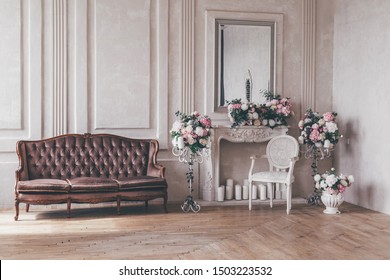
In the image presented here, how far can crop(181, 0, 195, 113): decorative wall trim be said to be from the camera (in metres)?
A: 8.05

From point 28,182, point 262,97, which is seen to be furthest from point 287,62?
point 28,182

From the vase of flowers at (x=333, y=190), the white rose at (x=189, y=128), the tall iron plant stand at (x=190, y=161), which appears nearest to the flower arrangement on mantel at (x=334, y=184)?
the vase of flowers at (x=333, y=190)

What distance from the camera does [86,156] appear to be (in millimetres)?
7508

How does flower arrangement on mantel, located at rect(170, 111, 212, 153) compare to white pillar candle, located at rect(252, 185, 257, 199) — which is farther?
white pillar candle, located at rect(252, 185, 257, 199)

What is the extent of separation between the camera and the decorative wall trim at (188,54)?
8047mm

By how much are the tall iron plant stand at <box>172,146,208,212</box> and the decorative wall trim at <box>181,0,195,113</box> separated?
2.17 ft

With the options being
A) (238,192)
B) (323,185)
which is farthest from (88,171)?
(323,185)

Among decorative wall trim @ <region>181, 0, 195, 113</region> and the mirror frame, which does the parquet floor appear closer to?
the mirror frame

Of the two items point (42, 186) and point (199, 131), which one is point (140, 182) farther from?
point (42, 186)

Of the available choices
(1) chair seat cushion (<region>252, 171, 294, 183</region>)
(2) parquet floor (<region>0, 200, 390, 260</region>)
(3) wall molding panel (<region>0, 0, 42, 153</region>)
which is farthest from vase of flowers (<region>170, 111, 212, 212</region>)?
(3) wall molding panel (<region>0, 0, 42, 153</region>)

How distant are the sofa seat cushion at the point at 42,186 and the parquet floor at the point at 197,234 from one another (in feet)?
1.21

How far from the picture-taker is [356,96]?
7.98 m

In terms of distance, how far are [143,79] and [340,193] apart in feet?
10.5

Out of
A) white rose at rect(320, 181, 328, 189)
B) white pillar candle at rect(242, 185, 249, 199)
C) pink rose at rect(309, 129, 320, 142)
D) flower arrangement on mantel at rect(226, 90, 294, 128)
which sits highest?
flower arrangement on mantel at rect(226, 90, 294, 128)
